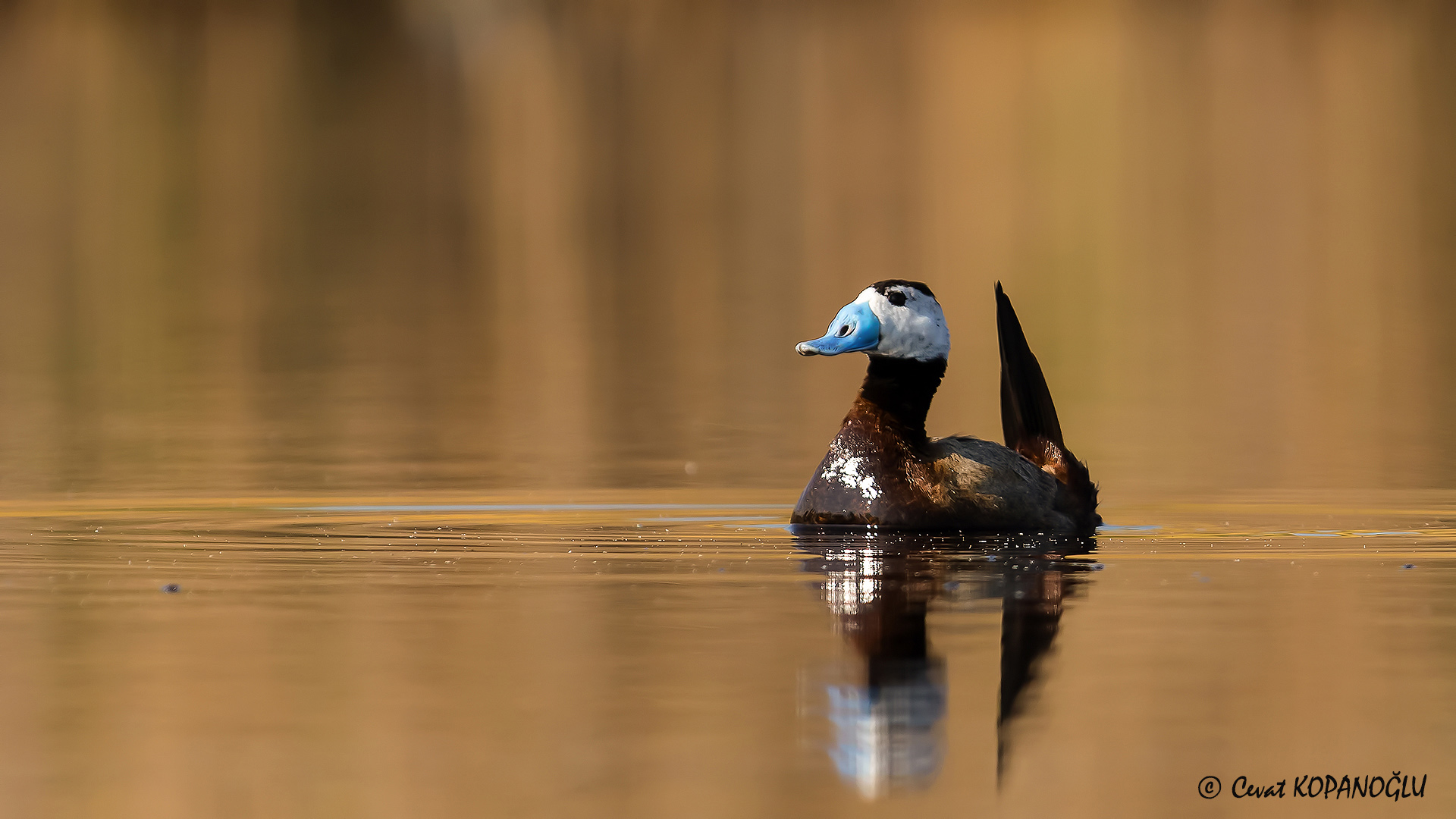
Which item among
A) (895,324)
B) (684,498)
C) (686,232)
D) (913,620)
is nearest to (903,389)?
(895,324)

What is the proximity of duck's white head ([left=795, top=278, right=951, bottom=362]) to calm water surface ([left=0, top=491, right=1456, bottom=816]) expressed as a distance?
0.85 m

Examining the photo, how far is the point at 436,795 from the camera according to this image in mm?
5164

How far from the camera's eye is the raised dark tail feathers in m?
10.2

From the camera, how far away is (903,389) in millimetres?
10094

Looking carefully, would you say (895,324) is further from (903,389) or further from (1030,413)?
(1030,413)

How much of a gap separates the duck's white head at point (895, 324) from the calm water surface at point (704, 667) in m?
0.85

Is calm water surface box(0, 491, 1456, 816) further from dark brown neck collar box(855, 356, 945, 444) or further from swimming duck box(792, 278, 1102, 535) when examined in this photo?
dark brown neck collar box(855, 356, 945, 444)

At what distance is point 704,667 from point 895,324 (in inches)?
146

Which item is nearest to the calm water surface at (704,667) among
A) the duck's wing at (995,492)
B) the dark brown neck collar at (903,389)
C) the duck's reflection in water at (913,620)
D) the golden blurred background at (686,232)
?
the duck's reflection in water at (913,620)

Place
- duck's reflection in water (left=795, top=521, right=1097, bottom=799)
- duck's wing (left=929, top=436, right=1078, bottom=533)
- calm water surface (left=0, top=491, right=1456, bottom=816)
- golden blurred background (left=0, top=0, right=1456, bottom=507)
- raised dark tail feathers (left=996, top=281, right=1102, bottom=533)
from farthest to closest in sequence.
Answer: golden blurred background (left=0, top=0, right=1456, bottom=507)
raised dark tail feathers (left=996, top=281, right=1102, bottom=533)
duck's wing (left=929, top=436, right=1078, bottom=533)
duck's reflection in water (left=795, top=521, right=1097, bottom=799)
calm water surface (left=0, top=491, right=1456, bottom=816)

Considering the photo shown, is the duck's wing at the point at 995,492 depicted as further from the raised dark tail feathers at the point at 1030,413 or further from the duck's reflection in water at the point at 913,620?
the raised dark tail feathers at the point at 1030,413

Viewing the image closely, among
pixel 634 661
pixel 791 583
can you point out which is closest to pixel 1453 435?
pixel 791 583

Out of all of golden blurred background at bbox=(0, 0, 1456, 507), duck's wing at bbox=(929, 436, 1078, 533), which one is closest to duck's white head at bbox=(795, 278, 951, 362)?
duck's wing at bbox=(929, 436, 1078, 533)

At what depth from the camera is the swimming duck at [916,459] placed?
9695 millimetres
